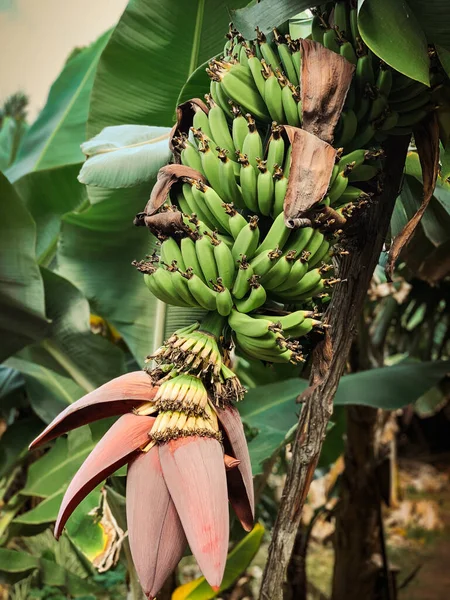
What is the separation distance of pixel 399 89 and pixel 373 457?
1.31 metres

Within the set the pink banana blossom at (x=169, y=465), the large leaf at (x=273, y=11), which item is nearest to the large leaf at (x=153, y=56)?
the large leaf at (x=273, y=11)

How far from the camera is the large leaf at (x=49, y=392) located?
4.47 ft

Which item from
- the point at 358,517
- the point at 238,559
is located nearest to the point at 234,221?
the point at 238,559

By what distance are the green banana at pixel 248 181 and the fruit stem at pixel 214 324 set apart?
119 millimetres

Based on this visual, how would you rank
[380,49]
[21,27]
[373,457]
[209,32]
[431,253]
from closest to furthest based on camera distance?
[380,49]
[209,32]
[431,253]
[373,457]
[21,27]

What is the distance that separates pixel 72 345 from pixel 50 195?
0.37m

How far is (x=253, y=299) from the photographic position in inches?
21.4

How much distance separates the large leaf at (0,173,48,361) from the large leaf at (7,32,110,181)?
22.0 inches

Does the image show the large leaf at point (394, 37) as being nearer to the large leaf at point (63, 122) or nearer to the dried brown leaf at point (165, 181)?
the dried brown leaf at point (165, 181)

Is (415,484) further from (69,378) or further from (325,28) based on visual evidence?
(325,28)

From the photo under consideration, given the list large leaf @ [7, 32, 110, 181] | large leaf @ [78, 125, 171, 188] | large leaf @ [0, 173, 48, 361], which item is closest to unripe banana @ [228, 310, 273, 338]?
large leaf @ [78, 125, 171, 188]

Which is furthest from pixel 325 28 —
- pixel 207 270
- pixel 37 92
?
pixel 37 92

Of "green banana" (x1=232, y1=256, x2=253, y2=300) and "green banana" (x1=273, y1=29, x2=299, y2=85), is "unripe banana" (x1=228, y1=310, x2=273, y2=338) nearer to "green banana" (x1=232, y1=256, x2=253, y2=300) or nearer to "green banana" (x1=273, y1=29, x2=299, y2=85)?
"green banana" (x1=232, y1=256, x2=253, y2=300)

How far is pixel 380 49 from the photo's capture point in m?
0.54
